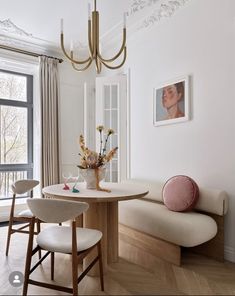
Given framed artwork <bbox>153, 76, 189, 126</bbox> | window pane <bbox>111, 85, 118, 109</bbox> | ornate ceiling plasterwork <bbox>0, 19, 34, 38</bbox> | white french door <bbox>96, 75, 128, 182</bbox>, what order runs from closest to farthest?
1. framed artwork <bbox>153, 76, 189, 126</bbox>
2. ornate ceiling plasterwork <bbox>0, 19, 34, 38</bbox>
3. white french door <bbox>96, 75, 128, 182</bbox>
4. window pane <bbox>111, 85, 118, 109</bbox>

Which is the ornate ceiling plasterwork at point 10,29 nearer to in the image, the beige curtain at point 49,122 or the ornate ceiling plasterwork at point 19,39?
the ornate ceiling plasterwork at point 19,39

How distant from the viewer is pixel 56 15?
356 cm

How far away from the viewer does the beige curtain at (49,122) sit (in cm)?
433

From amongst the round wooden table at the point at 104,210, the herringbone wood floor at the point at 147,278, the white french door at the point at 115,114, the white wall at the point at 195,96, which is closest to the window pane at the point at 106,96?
the white french door at the point at 115,114

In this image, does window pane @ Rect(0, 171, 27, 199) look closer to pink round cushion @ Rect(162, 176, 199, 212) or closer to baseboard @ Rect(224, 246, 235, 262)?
pink round cushion @ Rect(162, 176, 199, 212)

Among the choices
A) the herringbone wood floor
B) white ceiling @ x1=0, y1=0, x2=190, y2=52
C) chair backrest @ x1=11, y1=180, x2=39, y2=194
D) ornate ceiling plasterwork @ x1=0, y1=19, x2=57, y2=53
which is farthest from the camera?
ornate ceiling plasterwork @ x1=0, y1=19, x2=57, y2=53

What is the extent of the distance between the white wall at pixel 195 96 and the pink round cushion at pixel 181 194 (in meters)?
0.24

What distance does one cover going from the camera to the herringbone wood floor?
2.05m

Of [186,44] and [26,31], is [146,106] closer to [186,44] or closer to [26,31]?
[186,44]

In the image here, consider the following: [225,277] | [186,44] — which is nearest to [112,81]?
[186,44]

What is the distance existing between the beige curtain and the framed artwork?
6.11 ft

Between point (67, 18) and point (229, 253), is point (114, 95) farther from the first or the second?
point (229, 253)

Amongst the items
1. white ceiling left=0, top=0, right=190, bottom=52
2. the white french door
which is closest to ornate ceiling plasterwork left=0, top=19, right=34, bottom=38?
white ceiling left=0, top=0, right=190, bottom=52

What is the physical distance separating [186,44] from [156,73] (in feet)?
2.02
